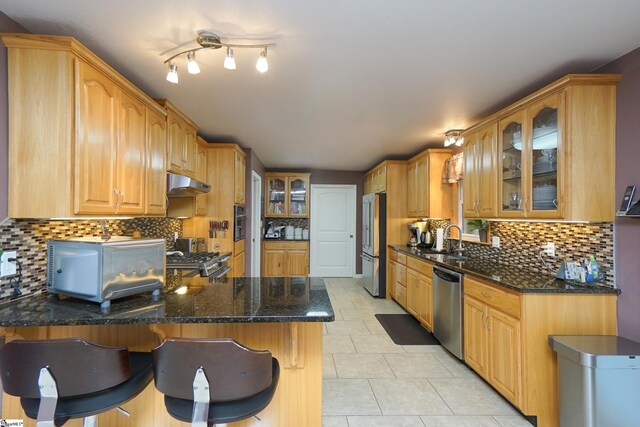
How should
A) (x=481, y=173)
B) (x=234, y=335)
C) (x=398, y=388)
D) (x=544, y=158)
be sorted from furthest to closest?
1. (x=481, y=173)
2. (x=398, y=388)
3. (x=544, y=158)
4. (x=234, y=335)

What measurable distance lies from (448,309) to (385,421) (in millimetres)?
1291

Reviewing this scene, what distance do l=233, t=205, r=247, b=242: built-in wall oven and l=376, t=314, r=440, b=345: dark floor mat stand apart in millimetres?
2197

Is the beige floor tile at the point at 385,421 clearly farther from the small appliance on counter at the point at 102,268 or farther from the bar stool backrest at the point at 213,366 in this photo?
the small appliance on counter at the point at 102,268

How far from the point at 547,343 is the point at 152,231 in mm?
3468

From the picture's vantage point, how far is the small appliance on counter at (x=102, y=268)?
1491mm

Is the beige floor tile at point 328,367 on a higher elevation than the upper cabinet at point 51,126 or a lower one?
lower

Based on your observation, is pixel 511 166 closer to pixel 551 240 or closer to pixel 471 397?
pixel 551 240

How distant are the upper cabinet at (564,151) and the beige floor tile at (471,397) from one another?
1416 mm

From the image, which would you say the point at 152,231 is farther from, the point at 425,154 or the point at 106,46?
the point at 425,154

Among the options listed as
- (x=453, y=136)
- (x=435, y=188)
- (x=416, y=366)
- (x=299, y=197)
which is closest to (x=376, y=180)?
(x=435, y=188)

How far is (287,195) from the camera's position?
20.6 ft

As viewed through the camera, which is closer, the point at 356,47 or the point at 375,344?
the point at 356,47

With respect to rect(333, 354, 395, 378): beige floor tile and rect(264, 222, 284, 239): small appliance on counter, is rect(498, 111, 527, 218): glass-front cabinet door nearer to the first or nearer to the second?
rect(333, 354, 395, 378): beige floor tile

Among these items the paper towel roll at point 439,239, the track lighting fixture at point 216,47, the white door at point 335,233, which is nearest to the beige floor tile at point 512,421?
the paper towel roll at point 439,239
